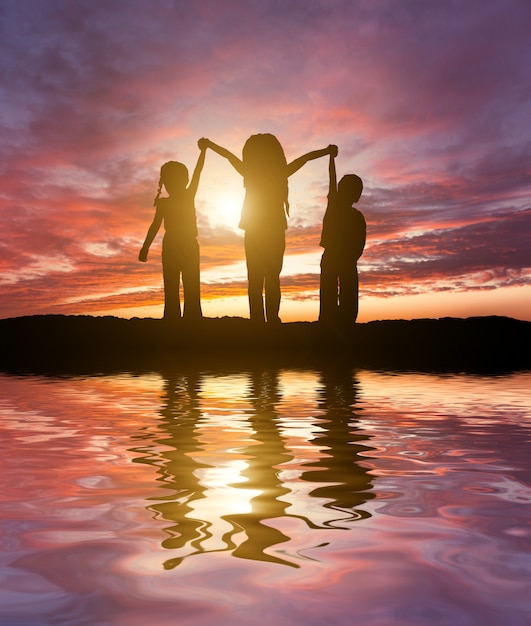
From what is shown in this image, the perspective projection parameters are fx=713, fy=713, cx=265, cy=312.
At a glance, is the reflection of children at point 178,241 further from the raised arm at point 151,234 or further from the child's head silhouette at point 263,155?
the child's head silhouette at point 263,155

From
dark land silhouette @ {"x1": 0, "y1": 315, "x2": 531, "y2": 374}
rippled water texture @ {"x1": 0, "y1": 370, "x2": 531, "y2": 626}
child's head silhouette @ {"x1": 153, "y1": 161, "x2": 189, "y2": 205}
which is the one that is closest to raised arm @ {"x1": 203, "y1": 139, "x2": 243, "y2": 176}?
child's head silhouette @ {"x1": 153, "y1": 161, "x2": 189, "y2": 205}

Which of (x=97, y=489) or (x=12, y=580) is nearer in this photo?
(x=12, y=580)

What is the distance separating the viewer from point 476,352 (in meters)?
12.3

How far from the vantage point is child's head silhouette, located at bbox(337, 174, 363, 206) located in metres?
12.9

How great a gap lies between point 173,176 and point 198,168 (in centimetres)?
63

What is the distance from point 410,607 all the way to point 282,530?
719 millimetres

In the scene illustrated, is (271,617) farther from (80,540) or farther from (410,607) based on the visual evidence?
(80,540)

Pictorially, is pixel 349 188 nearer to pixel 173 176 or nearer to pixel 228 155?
pixel 228 155

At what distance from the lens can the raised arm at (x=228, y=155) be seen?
41.3ft

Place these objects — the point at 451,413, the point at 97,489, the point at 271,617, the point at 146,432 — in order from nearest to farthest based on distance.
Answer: the point at 271,617, the point at 97,489, the point at 146,432, the point at 451,413

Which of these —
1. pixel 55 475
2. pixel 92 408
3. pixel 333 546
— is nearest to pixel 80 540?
A: pixel 333 546

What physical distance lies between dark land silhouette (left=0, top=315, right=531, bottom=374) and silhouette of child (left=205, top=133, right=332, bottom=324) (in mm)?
680

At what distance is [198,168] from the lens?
12711 millimetres

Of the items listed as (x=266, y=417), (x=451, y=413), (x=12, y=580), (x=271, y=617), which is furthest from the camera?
(x=451, y=413)
